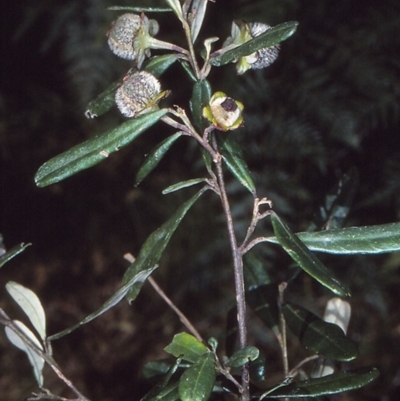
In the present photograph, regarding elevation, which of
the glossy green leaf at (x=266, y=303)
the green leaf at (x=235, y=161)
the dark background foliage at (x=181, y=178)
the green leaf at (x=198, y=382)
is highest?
the green leaf at (x=235, y=161)

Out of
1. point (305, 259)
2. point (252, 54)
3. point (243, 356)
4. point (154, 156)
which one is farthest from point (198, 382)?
point (252, 54)

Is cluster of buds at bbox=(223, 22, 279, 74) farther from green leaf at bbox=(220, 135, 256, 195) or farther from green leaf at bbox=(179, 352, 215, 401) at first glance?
green leaf at bbox=(179, 352, 215, 401)

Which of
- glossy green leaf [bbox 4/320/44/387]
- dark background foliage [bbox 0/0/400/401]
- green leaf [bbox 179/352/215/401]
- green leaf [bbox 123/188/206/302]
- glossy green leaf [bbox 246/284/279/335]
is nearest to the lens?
green leaf [bbox 179/352/215/401]

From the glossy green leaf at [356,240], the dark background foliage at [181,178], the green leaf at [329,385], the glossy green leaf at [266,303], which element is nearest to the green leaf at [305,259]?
the glossy green leaf at [356,240]

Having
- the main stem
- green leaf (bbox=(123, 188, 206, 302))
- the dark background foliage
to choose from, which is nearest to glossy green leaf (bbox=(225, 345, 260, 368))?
the main stem

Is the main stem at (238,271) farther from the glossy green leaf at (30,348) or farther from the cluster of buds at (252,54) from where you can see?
the glossy green leaf at (30,348)

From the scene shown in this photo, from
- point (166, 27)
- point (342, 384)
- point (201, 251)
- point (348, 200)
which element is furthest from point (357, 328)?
point (342, 384)
